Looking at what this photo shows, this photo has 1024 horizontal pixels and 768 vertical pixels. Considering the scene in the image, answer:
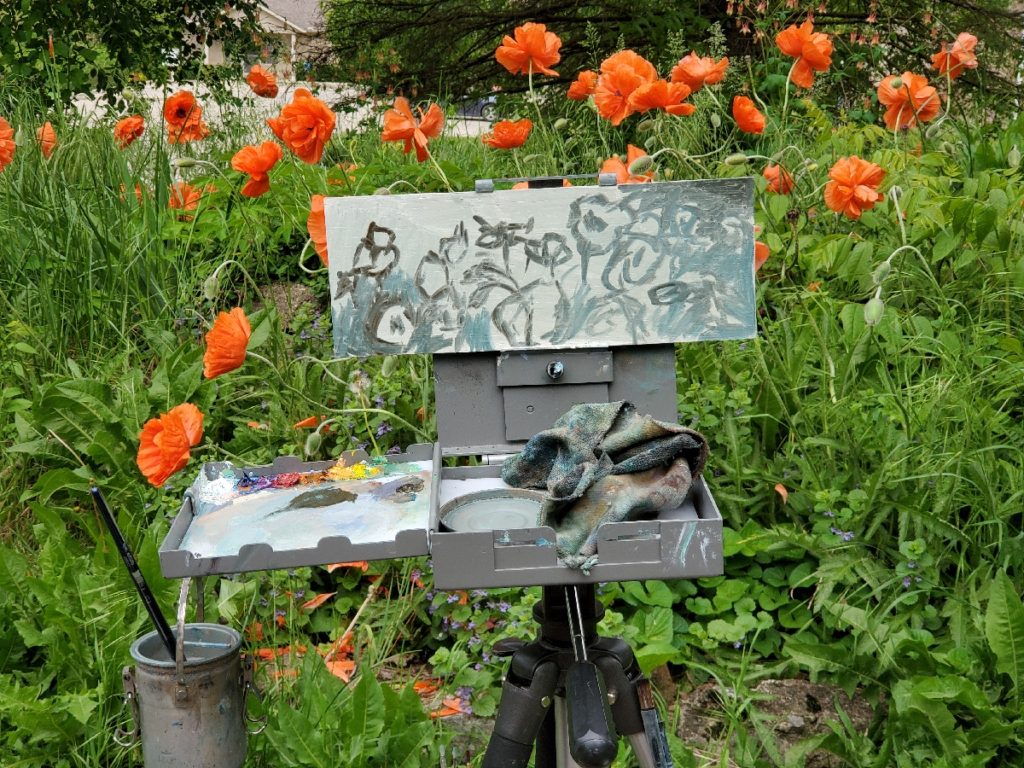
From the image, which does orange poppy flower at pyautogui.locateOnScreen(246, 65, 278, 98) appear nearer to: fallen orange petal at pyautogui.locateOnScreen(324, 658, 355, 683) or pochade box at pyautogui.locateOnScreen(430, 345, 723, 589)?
fallen orange petal at pyautogui.locateOnScreen(324, 658, 355, 683)

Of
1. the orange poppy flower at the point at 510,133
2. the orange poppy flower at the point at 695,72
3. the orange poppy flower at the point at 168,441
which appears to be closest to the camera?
the orange poppy flower at the point at 168,441

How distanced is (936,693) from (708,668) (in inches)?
18.0

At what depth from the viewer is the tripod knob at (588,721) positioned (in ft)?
4.00

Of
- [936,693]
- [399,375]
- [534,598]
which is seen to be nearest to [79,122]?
[399,375]

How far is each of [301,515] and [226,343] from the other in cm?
58

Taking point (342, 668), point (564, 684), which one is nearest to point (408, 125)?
point (342, 668)

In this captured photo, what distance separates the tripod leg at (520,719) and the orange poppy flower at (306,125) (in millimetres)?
1314

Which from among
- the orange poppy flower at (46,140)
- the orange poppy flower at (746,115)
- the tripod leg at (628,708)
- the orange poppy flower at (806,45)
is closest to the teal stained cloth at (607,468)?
the tripod leg at (628,708)

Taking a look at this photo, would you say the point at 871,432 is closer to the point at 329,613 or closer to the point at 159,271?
the point at 329,613

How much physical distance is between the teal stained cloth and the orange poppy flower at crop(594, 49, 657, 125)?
A: 1334 millimetres

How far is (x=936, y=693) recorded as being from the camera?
2.05 meters

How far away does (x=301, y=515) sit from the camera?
1529 mm

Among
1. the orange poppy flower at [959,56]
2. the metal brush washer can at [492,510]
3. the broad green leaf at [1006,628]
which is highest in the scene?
the orange poppy flower at [959,56]

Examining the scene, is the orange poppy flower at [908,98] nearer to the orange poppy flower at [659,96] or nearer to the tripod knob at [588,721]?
the orange poppy flower at [659,96]
